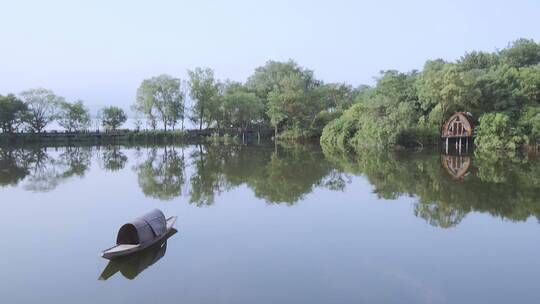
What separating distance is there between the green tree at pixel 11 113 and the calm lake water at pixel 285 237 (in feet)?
108

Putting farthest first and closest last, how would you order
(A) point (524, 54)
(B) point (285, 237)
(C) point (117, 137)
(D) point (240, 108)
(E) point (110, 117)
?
(E) point (110, 117)
(D) point (240, 108)
(C) point (117, 137)
(A) point (524, 54)
(B) point (285, 237)

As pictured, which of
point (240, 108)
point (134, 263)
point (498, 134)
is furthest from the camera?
point (240, 108)

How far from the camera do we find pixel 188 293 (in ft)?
30.2

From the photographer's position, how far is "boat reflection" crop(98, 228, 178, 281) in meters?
10.2

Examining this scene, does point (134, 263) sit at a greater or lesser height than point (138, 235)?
lesser

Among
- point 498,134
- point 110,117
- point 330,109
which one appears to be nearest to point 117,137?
point 110,117

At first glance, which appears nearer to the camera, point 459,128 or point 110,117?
point 459,128

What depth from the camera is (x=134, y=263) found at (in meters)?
10.8

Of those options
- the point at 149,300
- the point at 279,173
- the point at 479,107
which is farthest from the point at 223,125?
the point at 149,300

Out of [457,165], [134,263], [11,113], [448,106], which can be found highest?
[448,106]

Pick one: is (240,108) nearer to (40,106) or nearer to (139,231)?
(40,106)

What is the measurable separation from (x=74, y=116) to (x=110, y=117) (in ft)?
15.3

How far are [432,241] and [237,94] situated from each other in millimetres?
49368

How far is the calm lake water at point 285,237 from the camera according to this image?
366 inches
